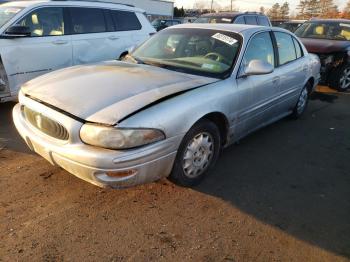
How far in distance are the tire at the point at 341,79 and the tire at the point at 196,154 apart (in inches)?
228

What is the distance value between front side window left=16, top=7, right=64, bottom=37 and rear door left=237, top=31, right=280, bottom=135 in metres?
3.40

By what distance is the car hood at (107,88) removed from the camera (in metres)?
2.69

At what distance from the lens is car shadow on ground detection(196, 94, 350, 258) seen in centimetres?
295

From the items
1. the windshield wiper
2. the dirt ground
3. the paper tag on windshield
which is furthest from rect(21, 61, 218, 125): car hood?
the dirt ground

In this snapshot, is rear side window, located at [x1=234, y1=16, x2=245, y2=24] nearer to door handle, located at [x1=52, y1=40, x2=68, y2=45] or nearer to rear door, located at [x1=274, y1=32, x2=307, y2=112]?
rear door, located at [x1=274, y1=32, x2=307, y2=112]

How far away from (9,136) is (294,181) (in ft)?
11.7

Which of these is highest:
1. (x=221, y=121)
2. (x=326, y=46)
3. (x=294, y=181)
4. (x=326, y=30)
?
(x=326, y=30)

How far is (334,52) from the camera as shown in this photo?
7898 mm

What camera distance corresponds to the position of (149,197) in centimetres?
320

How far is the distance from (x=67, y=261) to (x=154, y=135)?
112 cm

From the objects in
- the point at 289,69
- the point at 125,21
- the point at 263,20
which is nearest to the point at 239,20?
the point at 263,20

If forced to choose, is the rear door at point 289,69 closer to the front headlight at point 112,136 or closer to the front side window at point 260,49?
the front side window at point 260,49

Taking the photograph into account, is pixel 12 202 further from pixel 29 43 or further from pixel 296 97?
pixel 296 97

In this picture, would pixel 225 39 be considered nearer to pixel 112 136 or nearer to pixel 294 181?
pixel 294 181
